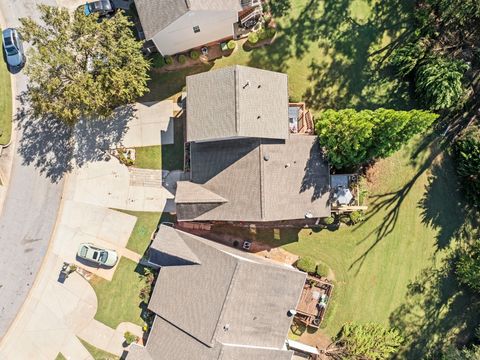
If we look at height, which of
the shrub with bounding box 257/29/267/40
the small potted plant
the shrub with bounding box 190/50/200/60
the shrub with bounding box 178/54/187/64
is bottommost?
the small potted plant

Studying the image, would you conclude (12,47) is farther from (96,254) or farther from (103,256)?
(103,256)

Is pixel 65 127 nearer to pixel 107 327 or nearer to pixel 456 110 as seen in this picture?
pixel 107 327

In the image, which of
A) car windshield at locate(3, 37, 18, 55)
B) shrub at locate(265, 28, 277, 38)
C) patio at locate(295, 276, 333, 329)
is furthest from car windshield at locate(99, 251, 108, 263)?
shrub at locate(265, 28, 277, 38)

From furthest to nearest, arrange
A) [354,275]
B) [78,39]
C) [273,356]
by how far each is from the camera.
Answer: [354,275] → [273,356] → [78,39]

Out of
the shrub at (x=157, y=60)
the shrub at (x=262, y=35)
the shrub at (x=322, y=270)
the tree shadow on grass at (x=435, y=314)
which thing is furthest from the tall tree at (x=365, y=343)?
the shrub at (x=157, y=60)

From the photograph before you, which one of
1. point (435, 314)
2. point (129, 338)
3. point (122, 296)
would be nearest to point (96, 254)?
point (122, 296)

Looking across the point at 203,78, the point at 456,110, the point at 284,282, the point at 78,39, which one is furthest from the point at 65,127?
the point at 456,110

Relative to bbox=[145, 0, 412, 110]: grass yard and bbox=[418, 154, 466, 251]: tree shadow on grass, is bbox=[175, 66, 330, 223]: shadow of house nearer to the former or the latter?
bbox=[145, 0, 412, 110]: grass yard
